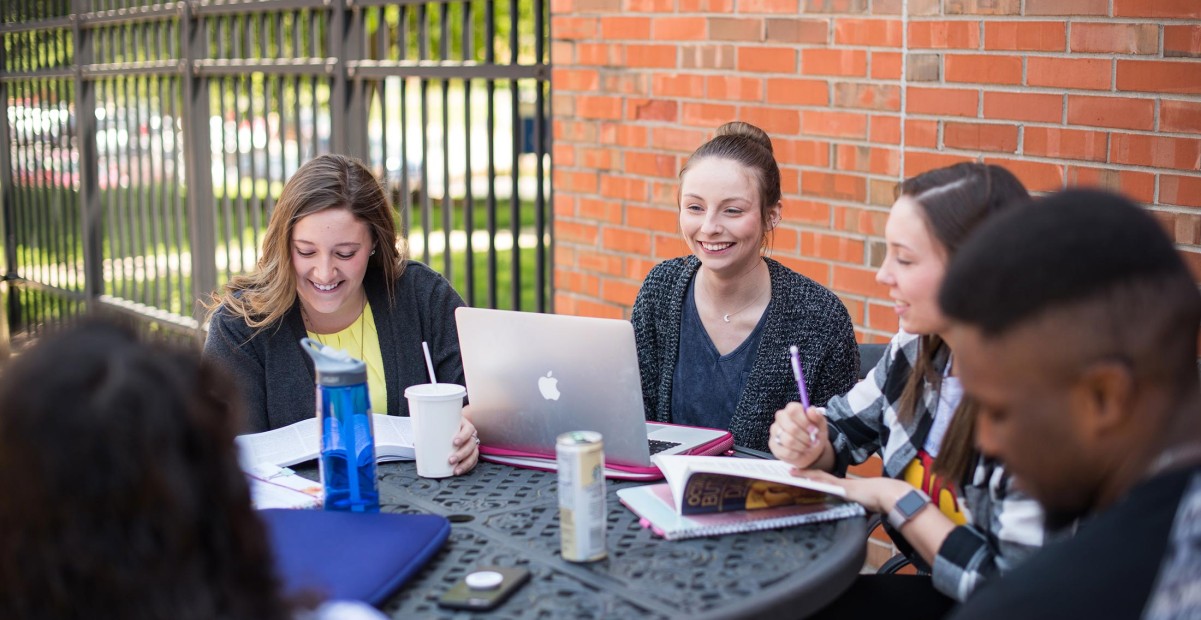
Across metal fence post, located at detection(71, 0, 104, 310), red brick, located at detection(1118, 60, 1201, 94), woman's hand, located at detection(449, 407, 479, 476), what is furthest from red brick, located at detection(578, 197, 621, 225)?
metal fence post, located at detection(71, 0, 104, 310)

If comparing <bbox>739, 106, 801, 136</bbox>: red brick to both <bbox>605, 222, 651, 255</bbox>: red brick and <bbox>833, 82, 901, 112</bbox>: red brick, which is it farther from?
<bbox>605, 222, 651, 255</bbox>: red brick

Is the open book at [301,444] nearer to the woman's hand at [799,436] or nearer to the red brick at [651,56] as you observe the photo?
the woman's hand at [799,436]

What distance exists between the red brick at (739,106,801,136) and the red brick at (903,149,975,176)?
0.45 meters

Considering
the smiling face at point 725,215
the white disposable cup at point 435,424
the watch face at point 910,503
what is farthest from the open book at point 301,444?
the watch face at point 910,503

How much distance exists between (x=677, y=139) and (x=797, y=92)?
0.55 metres

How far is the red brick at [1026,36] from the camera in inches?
119

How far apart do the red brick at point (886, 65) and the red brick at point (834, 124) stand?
0.45ft

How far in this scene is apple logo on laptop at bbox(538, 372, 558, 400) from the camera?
89.4 inches

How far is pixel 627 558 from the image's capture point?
1.89 m

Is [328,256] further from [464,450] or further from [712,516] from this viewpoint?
[712,516]

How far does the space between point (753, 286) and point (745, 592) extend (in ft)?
4.45

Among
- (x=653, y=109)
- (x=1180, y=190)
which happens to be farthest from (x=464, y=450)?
(x=653, y=109)

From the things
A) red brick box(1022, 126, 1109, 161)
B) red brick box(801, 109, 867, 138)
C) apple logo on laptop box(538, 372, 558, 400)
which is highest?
red brick box(801, 109, 867, 138)

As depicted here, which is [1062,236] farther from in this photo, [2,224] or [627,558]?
[2,224]
